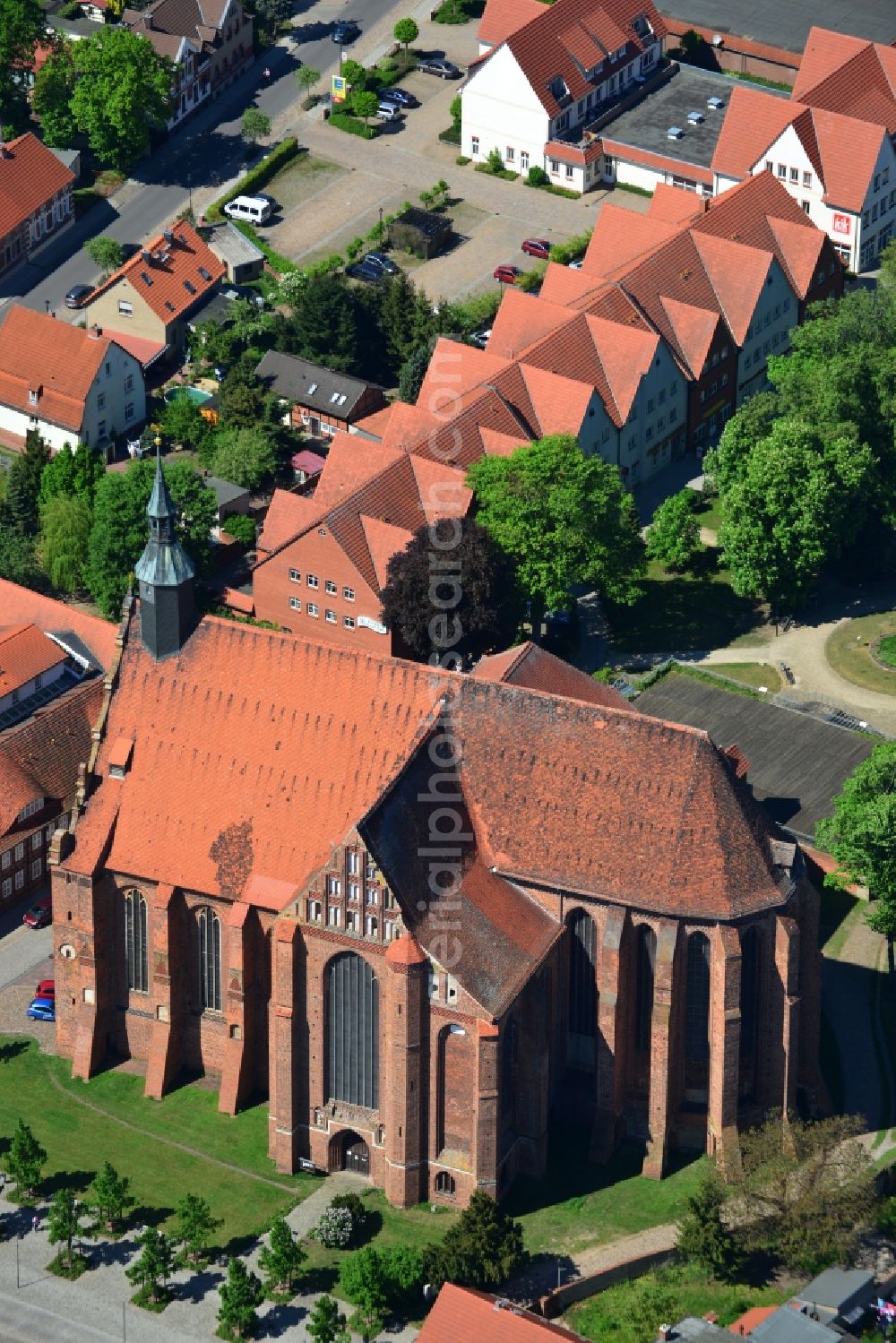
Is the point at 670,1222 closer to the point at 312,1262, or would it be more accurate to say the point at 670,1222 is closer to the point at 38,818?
the point at 312,1262

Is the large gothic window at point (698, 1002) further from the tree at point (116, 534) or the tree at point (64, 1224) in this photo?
the tree at point (116, 534)

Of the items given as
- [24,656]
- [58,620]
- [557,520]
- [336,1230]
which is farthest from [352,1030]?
[58,620]

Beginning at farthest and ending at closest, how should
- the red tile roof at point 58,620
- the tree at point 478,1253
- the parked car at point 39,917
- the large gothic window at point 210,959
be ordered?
the red tile roof at point 58,620 → the parked car at point 39,917 → the large gothic window at point 210,959 → the tree at point 478,1253

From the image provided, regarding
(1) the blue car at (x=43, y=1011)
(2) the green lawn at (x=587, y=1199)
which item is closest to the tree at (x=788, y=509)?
(2) the green lawn at (x=587, y=1199)

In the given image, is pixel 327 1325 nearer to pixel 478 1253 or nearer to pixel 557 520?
pixel 478 1253

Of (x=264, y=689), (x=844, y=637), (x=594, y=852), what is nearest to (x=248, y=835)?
(x=264, y=689)

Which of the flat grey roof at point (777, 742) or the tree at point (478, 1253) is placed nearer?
the tree at point (478, 1253)

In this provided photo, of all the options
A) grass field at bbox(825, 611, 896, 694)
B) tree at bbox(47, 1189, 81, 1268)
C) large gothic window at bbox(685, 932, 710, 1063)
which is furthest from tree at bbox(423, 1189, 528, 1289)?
grass field at bbox(825, 611, 896, 694)
